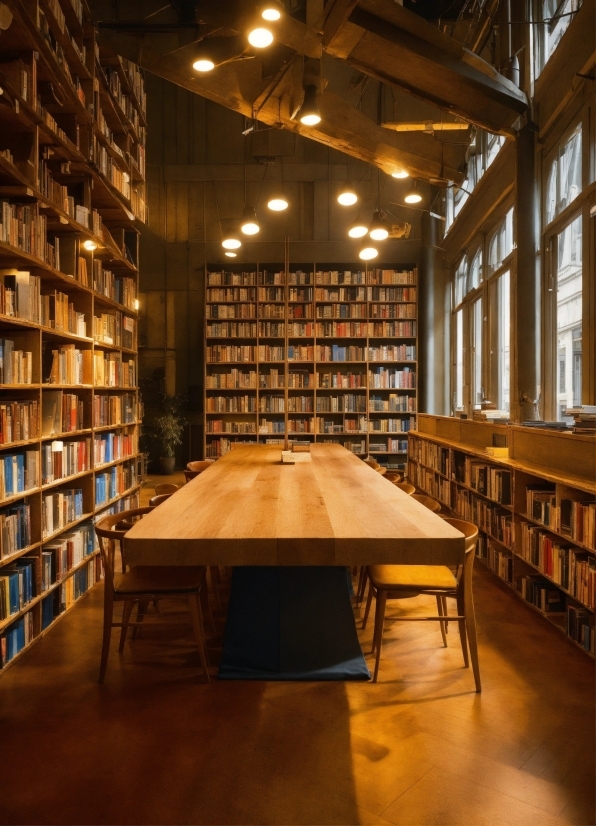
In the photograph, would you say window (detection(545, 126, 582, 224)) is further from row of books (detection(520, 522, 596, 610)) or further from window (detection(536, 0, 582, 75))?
row of books (detection(520, 522, 596, 610))

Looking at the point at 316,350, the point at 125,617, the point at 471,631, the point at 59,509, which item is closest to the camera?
the point at 471,631

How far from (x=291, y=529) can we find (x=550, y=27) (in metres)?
5.24

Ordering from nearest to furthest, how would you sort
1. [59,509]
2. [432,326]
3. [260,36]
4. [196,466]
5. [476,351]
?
[260,36] → [59,509] → [196,466] → [476,351] → [432,326]

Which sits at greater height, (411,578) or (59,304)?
(59,304)

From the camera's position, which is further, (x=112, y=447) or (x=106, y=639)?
(x=112, y=447)

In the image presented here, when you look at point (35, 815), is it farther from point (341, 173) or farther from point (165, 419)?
point (341, 173)

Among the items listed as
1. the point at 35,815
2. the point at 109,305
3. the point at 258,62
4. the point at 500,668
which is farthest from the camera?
the point at 258,62

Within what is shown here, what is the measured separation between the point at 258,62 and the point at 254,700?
5317 mm

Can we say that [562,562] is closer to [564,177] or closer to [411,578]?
[411,578]

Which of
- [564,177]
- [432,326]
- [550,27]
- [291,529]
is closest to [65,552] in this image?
[291,529]

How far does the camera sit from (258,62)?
5438 millimetres

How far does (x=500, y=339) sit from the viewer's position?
6949 millimetres

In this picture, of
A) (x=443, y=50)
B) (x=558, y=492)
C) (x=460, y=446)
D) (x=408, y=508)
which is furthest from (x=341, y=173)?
(x=408, y=508)

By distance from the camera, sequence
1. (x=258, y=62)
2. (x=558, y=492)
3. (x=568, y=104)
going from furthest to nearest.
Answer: (x=258, y=62)
(x=568, y=104)
(x=558, y=492)
